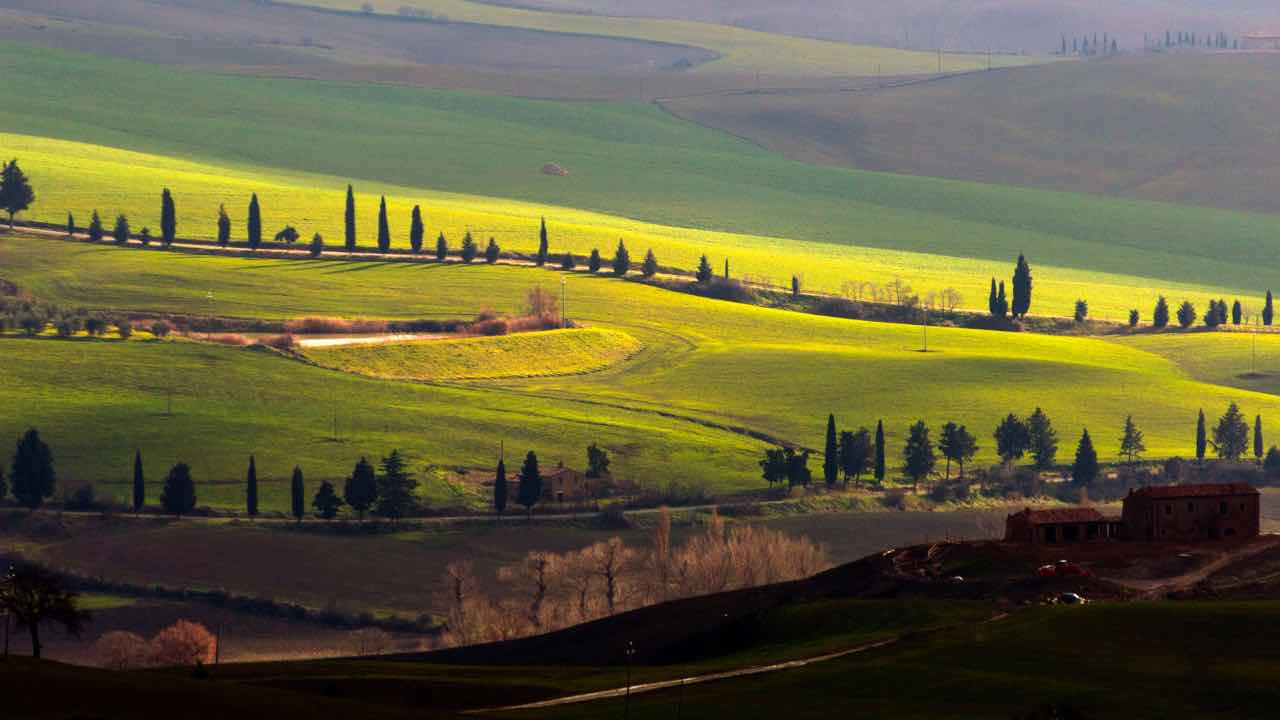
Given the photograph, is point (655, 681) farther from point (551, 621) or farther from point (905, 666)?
point (551, 621)

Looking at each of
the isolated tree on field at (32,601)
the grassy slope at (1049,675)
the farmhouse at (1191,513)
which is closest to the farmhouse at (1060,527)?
the farmhouse at (1191,513)

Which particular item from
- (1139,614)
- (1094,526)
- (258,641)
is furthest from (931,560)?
(258,641)

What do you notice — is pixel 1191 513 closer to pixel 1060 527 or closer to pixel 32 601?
pixel 1060 527

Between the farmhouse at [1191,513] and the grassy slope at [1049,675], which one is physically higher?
the farmhouse at [1191,513]

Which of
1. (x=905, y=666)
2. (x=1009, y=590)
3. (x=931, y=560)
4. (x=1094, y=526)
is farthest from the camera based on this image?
(x=1094, y=526)

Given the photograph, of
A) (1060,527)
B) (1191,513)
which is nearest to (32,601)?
(1060,527)

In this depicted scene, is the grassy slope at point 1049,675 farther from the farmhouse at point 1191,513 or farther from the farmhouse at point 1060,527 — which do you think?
the farmhouse at point 1191,513

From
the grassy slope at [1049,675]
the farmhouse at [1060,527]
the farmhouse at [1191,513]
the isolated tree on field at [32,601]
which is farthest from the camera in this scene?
the farmhouse at [1060,527]
